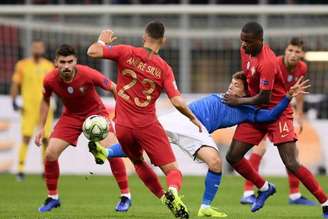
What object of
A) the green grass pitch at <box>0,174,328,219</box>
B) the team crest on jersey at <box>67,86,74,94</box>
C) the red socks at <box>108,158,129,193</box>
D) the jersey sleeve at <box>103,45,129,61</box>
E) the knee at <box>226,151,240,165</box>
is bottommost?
the green grass pitch at <box>0,174,328,219</box>

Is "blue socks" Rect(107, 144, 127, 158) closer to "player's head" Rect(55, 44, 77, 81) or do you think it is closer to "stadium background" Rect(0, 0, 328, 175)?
"player's head" Rect(55, 44, 77, 81)

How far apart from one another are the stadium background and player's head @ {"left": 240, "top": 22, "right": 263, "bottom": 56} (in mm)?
8135

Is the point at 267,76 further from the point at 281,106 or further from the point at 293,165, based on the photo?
the point at 293,165

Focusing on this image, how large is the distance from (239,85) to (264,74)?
28.3 inches

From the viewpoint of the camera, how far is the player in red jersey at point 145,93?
36.7 feet

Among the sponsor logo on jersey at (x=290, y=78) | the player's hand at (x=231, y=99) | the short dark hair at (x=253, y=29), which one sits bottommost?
the sponsor logo on jersey at (x=290, y=78)

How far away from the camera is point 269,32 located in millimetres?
20750

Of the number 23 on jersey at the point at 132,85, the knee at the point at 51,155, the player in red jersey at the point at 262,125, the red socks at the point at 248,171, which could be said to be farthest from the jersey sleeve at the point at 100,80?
the red socks at the point at 248,171

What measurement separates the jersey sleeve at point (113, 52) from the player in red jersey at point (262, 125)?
1.66 metres

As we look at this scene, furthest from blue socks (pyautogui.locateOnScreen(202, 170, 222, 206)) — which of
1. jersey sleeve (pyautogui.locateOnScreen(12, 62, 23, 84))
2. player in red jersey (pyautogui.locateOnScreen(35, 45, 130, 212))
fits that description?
jersey sleeve (pyautogui.locateOnScreen(12, 62, 23, 84))

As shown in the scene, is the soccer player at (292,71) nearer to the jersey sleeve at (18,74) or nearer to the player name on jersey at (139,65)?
the player name on jersey at (139,65)

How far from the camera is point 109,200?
594 inches

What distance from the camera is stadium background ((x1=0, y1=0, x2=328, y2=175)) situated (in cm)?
2045

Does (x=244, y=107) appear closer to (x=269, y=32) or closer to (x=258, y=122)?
(x=258, y=122)
